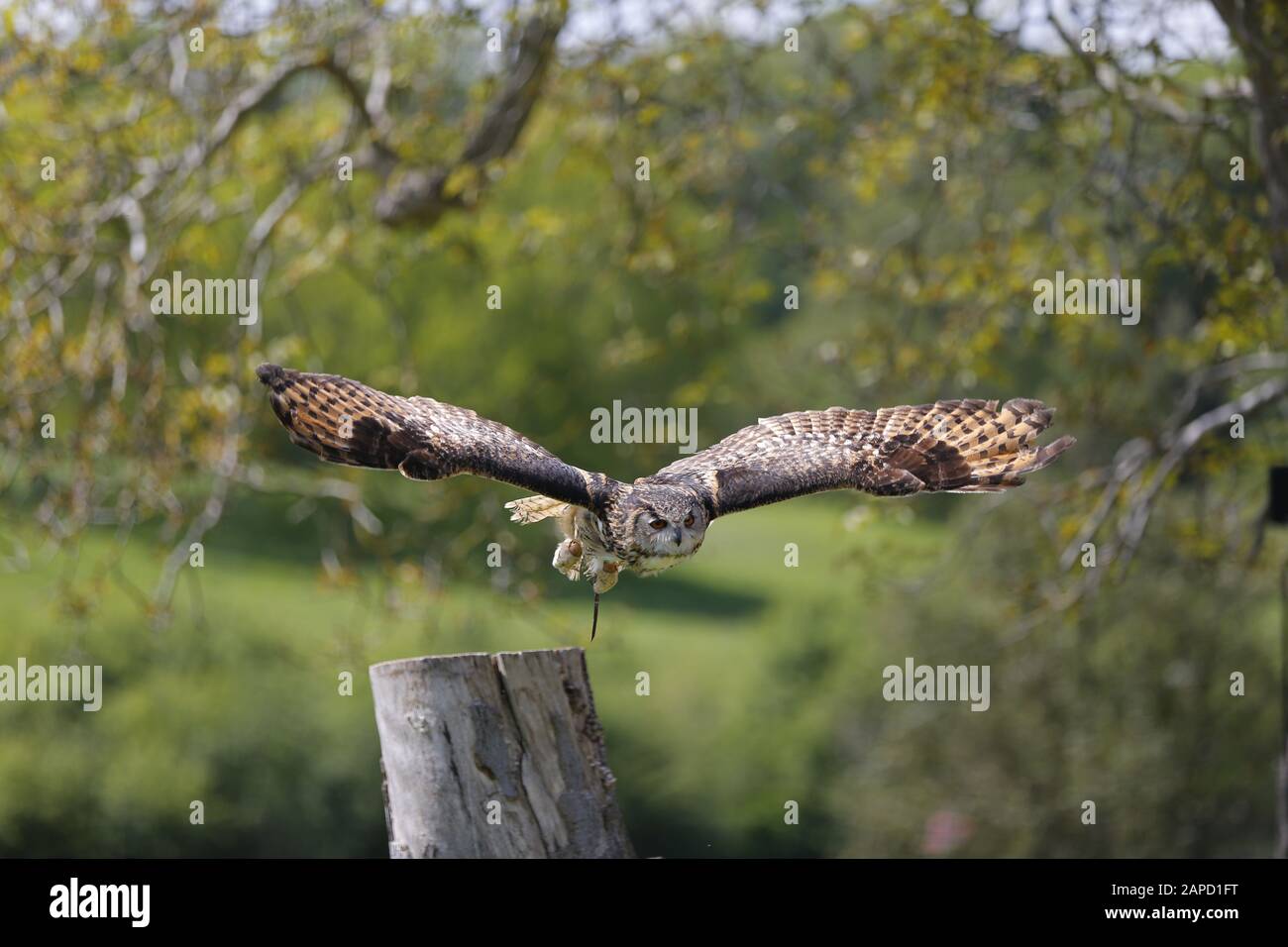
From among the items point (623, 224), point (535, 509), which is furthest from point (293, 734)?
point (535, 509)

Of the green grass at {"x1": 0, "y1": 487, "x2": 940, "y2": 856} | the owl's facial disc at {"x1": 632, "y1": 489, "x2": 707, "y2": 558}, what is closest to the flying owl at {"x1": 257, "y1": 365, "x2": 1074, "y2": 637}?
the owl's facial disc at {"x1": 632, "y1": 489, "x2": 707, "y2": 558}

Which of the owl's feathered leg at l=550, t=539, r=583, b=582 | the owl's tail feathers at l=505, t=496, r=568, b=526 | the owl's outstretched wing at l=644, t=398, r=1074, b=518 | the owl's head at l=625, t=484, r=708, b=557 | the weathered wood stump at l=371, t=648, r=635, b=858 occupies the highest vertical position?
the owl's outstretched wing at l=644, t=398, r=1074, b=518

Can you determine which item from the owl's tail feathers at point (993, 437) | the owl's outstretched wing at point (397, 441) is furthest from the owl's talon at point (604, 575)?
the owl's tail feathers at point (993, 437)

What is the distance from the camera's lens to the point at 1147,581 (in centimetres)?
2402

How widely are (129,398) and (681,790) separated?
13538 millimetres

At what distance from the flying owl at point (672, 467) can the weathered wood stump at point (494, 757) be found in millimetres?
748

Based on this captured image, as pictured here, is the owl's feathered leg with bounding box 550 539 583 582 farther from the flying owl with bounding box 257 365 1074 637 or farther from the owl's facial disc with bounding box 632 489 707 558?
the owl's facial disc with bounding box 632 489 707 558

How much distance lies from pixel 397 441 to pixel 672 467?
1799 millimetres

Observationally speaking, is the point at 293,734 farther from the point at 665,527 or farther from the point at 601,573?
the point at 665,527

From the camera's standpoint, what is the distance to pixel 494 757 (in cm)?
585

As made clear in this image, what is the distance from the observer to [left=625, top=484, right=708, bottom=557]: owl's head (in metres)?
6.38

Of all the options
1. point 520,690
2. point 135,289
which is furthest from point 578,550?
point 135,289

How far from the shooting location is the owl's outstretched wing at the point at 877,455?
6828mm

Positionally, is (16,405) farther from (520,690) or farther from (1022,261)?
(1022,261)
